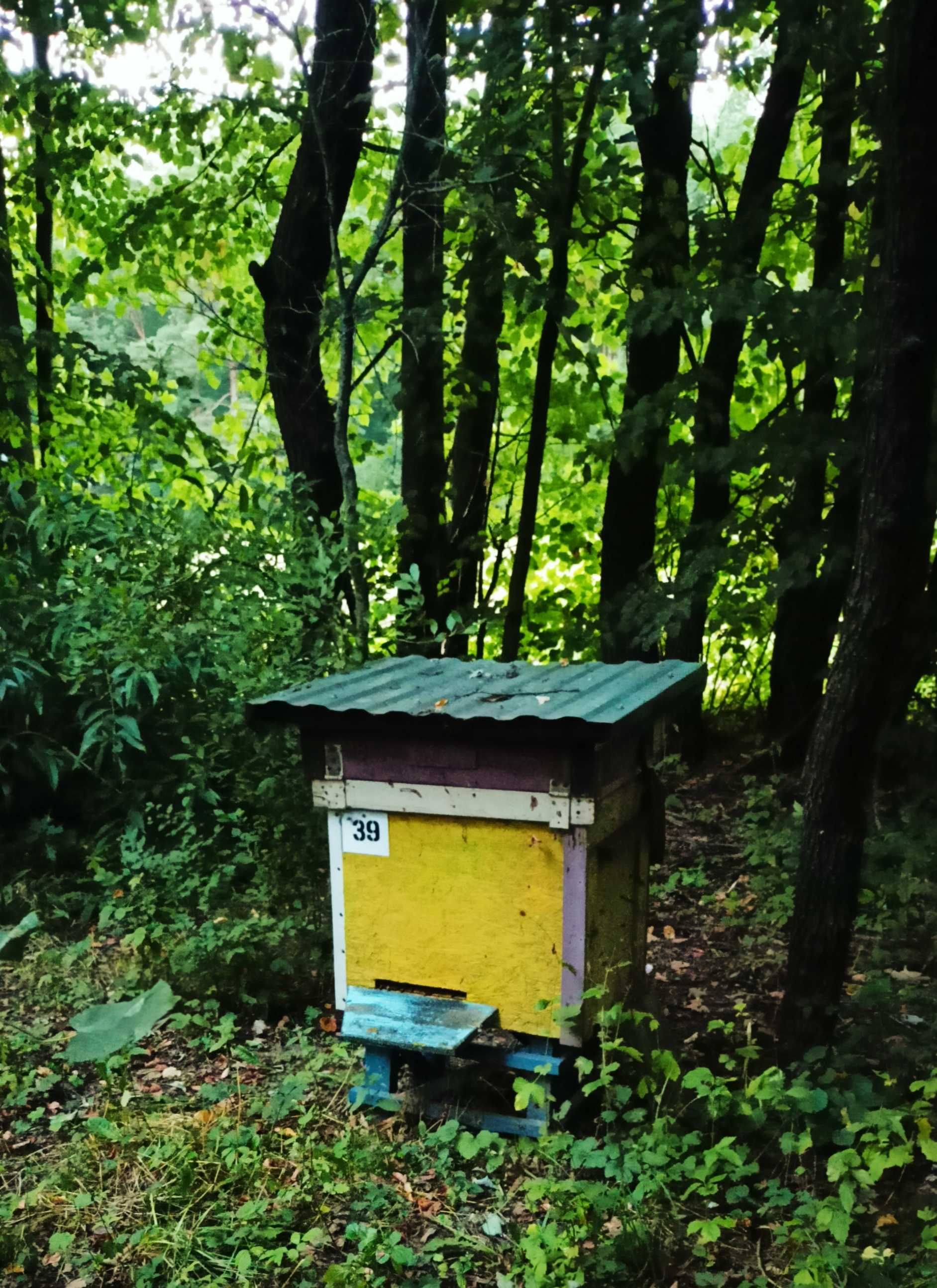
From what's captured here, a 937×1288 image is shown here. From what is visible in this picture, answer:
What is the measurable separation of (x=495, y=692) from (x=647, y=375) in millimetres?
4123

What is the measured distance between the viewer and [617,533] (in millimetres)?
6961

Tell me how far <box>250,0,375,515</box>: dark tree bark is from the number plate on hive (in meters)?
3.36

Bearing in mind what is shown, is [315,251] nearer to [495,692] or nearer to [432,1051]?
[495,692]

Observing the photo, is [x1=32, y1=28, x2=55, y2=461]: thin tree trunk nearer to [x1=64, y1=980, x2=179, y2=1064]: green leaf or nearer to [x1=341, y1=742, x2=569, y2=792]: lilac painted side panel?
[x1=341, y1=742, x2=569, y2=792]: lilac painted side panel

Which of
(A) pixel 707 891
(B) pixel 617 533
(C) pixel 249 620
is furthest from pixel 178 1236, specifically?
(B) pixel 617 533

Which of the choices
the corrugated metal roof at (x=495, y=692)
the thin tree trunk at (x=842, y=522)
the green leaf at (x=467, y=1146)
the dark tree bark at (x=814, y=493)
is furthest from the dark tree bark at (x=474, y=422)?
the green leaf at (x=467, y=1146)

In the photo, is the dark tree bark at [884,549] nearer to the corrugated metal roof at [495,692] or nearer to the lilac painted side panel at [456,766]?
the corrugated metal roof at [495,692]

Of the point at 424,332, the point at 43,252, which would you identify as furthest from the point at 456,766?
the point at 43,252

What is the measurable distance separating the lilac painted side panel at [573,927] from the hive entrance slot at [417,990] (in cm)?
38

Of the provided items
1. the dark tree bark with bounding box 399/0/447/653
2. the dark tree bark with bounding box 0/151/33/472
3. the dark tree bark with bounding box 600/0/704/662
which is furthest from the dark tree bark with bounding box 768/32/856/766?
the dark tree bark with bounding box 0/151/33/472

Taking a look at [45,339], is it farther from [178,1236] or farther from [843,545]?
[178,1236]

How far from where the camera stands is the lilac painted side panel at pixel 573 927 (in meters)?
2.95

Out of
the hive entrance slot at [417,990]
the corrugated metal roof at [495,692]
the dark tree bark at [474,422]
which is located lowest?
the hive entrance slot at [417,990]

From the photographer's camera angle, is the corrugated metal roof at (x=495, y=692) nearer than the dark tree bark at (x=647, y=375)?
Yes
